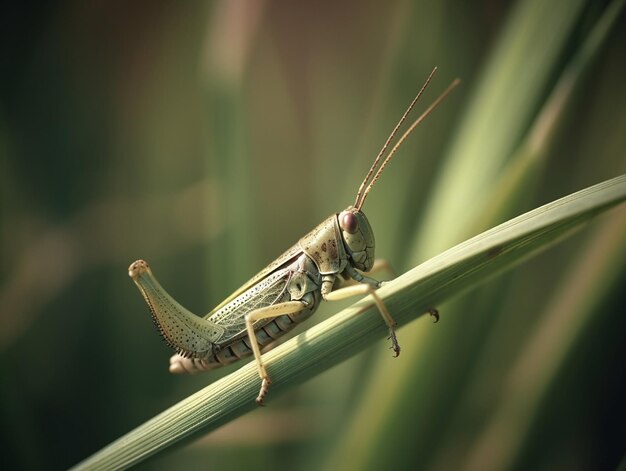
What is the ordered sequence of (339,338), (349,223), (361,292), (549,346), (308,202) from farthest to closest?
(308,202), (349,223), (549,346), (361,292), (339,338)

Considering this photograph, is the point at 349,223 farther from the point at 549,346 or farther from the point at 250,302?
the point at 549,346

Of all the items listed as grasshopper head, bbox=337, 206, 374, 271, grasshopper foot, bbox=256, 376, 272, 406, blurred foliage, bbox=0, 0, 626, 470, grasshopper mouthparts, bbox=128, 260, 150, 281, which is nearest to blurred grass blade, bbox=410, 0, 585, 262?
A: blurred foliage, bbox=0, 0, 626, 470

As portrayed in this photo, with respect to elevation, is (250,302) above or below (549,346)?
above

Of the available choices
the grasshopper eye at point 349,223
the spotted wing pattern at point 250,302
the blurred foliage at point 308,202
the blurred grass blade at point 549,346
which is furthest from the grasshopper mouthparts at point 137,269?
the blurred grass blade at point 549,346

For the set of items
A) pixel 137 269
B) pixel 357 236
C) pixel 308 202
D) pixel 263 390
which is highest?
pixel 137 269

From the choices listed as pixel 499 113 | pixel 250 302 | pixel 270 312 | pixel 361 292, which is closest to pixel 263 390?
pixel 361 292

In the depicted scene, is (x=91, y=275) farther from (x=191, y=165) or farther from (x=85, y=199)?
(x=191, y=165)

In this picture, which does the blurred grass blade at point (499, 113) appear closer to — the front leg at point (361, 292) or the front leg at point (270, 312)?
the front leg at point (361, 292)

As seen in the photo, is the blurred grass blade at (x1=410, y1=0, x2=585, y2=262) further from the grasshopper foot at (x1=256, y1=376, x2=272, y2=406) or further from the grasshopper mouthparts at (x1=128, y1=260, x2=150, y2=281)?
the grasshopper mouthparts at (x1=128, y1=260, x2=150, y2=281)
